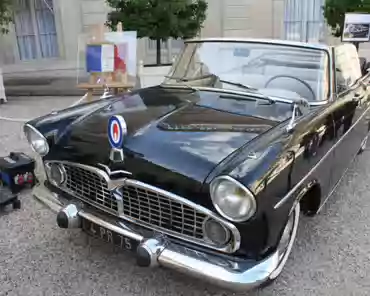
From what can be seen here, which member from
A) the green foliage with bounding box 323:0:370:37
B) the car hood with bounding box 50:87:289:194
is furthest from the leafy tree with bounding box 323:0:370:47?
the car hood with bounding box 50:87:289:194

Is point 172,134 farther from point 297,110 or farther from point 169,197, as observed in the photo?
point 297,110

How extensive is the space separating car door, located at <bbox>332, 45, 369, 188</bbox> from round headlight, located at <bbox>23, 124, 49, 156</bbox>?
2.12 metres

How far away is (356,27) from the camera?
23.3 ft

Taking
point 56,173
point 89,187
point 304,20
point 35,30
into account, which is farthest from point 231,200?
point 304,20

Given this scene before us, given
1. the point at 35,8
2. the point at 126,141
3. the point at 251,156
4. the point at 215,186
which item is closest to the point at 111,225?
the point at 126,141

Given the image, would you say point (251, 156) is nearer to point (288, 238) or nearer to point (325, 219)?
point (288, 238)

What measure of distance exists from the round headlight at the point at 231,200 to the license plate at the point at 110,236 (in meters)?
0.59

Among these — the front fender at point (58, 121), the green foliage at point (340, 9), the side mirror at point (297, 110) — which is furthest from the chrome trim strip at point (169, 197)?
the green foliage at point (340, 9)

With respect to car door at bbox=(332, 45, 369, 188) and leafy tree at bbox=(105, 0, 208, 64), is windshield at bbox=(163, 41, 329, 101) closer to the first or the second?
car door at bbox=(332, 45, 369, 188)

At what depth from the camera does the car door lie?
3.32m

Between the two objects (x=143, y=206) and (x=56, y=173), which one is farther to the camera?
(x=56, y=173)

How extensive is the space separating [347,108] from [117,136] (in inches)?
82.8

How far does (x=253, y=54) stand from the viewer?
3439 mm

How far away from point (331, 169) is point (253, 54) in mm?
1119
